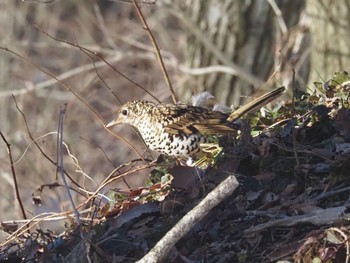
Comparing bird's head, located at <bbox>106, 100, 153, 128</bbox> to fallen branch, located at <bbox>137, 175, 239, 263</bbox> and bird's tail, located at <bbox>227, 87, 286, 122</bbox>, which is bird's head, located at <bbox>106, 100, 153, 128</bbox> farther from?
fallen branch, located at <bbox>137, 175, 239, 263</bbox>

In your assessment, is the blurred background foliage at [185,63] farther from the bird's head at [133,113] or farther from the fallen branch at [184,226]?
the fallen branch at [184,226]

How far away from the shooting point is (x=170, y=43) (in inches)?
601

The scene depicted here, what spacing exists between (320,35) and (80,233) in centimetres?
489

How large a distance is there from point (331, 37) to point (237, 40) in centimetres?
174

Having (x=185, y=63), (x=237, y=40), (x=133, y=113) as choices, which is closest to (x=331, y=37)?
(x=237, y=40)

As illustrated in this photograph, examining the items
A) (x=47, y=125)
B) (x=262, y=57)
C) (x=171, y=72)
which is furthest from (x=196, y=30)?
(x=47, y=125)

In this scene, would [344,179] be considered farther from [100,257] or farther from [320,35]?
[320,35]

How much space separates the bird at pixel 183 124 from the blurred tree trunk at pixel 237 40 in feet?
13.6

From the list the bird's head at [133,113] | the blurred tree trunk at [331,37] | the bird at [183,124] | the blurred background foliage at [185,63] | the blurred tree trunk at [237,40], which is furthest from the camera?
the blurred tree trunk at [237,40]

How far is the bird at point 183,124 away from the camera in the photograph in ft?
18.7

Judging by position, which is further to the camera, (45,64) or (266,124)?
(45,64)

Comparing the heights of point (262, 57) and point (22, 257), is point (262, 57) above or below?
above

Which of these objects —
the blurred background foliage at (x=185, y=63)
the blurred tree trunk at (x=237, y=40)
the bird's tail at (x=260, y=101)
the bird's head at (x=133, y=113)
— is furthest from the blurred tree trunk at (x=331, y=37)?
the bird's tail at (x=260, y=101)

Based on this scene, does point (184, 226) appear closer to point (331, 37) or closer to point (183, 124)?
point (183, 124)
